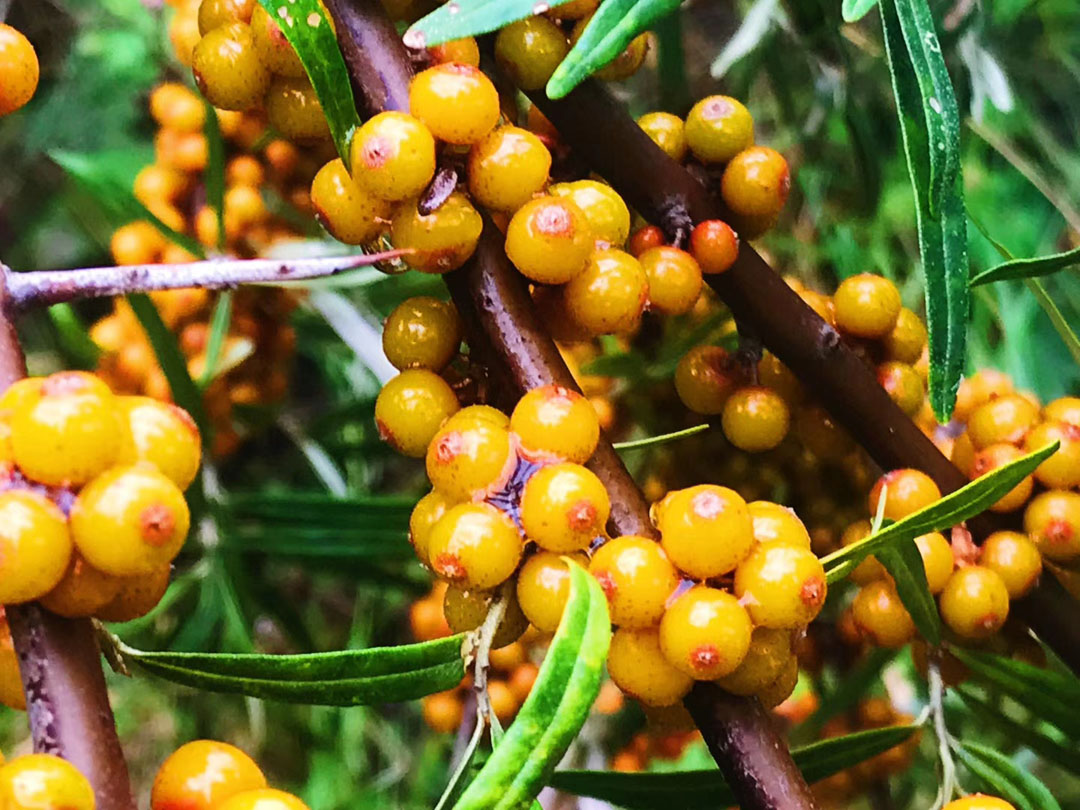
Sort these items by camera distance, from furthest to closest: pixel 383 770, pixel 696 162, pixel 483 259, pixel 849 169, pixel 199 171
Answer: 1. pixel 383 770
2. pixel 849 169
3. pixel 199 171
4. pixel 696 162
5. pixel 483 259

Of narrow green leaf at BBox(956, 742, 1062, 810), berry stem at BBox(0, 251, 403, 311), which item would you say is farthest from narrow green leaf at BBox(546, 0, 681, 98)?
narrow green leaf at BBox(956, 742, 1062, 810)

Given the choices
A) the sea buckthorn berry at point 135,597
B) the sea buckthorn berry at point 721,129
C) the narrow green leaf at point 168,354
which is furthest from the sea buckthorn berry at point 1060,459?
the narrow green leaf at point 168,354

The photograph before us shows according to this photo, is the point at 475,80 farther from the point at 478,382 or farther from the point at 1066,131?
the point at 1066,131

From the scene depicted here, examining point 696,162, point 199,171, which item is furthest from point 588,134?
point 199,171

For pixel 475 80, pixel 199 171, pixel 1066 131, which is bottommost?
pixel 1066 131

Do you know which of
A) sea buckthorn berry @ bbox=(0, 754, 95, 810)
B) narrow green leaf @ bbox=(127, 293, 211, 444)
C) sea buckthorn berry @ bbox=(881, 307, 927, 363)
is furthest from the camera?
narrow green leaf @ bbox=(127, 293, 211, 444)

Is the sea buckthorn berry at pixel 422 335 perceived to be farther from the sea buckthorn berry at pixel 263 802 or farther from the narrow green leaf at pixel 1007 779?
the narrow green leaf at pixel 1007 779

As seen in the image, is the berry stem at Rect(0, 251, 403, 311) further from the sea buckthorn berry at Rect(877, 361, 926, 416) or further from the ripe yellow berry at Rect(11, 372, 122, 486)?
the sea buckthorn berry at Rect(877, 361, 926, 416)

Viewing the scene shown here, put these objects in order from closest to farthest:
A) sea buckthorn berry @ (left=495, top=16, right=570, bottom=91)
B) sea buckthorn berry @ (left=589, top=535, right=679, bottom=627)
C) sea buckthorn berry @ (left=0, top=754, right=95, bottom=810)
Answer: sea buckthorn berry @ (left=0, top=754, right=95, bottom=810) → sea buckthorn berry @ (left=589, top=535, right=679, bottom=627) → sea buckthorn berry @ (left=495, top=16, right=570, bottom=91)
